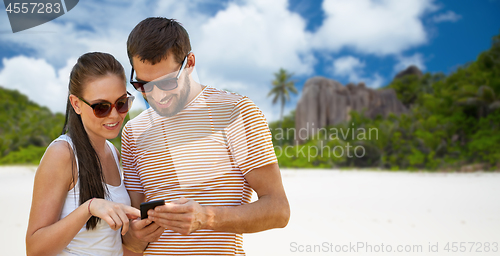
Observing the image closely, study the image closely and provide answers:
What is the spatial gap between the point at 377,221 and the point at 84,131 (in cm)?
925

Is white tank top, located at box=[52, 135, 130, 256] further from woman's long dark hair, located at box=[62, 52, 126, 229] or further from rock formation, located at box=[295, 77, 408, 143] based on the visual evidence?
rock formation, located at box=[295, 77, 408, 143]

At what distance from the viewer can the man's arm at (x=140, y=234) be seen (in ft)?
6.45

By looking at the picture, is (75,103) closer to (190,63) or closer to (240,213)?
(190,63)

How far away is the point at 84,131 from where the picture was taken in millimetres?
2279

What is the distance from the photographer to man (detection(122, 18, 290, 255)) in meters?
1.97

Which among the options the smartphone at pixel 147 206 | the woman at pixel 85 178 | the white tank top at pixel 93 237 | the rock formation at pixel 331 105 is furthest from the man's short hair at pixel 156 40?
the rock formation at pixel 331 105

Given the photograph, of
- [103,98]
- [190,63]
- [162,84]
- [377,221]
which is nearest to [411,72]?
[377,221]

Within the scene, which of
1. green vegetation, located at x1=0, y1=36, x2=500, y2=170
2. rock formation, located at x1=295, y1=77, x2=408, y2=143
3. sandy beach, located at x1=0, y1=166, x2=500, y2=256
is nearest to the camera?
sandy beach, located at x1=0, y1=166, x2=500, y2=256

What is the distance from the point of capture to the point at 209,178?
83.2 inches

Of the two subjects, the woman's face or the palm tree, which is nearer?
the woman's face

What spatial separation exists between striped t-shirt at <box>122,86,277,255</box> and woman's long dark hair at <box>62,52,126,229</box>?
10.6 inches

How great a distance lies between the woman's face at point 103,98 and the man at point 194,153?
11cm

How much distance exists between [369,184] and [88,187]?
16.4 metres

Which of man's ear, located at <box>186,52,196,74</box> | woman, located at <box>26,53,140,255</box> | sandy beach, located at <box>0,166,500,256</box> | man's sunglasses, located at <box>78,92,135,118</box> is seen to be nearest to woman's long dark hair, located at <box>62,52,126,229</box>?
woman, located at <box>26,53,140,255</box>
